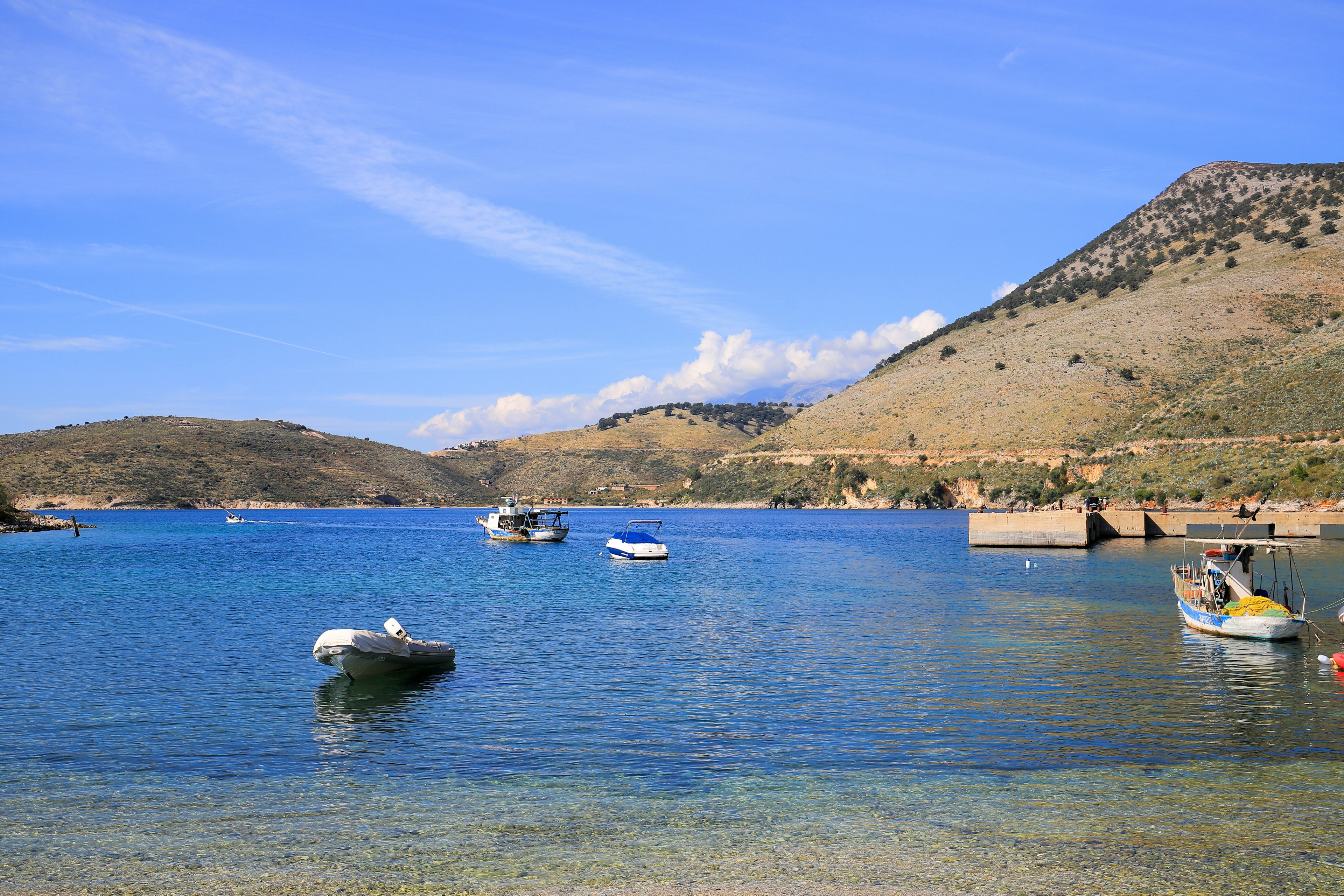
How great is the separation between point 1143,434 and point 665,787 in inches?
4296

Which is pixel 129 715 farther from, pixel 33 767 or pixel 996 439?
pixel 996 439

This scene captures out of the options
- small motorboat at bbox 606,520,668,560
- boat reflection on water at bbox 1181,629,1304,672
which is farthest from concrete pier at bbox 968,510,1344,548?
boat reflection on water at bbox 1181,629,1304,672

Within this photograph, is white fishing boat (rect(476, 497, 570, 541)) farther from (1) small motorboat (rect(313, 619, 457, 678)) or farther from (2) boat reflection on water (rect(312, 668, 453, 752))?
(2) boat reflection on water (rect(312, 668, 453, 752))

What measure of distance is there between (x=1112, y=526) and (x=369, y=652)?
78446mm

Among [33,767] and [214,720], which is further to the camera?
[214,720]

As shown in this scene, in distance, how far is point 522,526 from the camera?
9825cm

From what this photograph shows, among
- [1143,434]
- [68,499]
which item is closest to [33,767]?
[1143,434]

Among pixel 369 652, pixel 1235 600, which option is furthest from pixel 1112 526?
pixel 369 652

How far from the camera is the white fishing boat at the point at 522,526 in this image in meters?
96.2

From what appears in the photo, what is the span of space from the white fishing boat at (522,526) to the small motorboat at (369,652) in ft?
225

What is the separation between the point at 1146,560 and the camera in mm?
62031

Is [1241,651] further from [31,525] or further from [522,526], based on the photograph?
[31,525]

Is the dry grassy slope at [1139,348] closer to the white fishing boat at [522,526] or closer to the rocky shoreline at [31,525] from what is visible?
the white fishing boat at [522,526]

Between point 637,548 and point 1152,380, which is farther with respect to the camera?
point 1152,380
